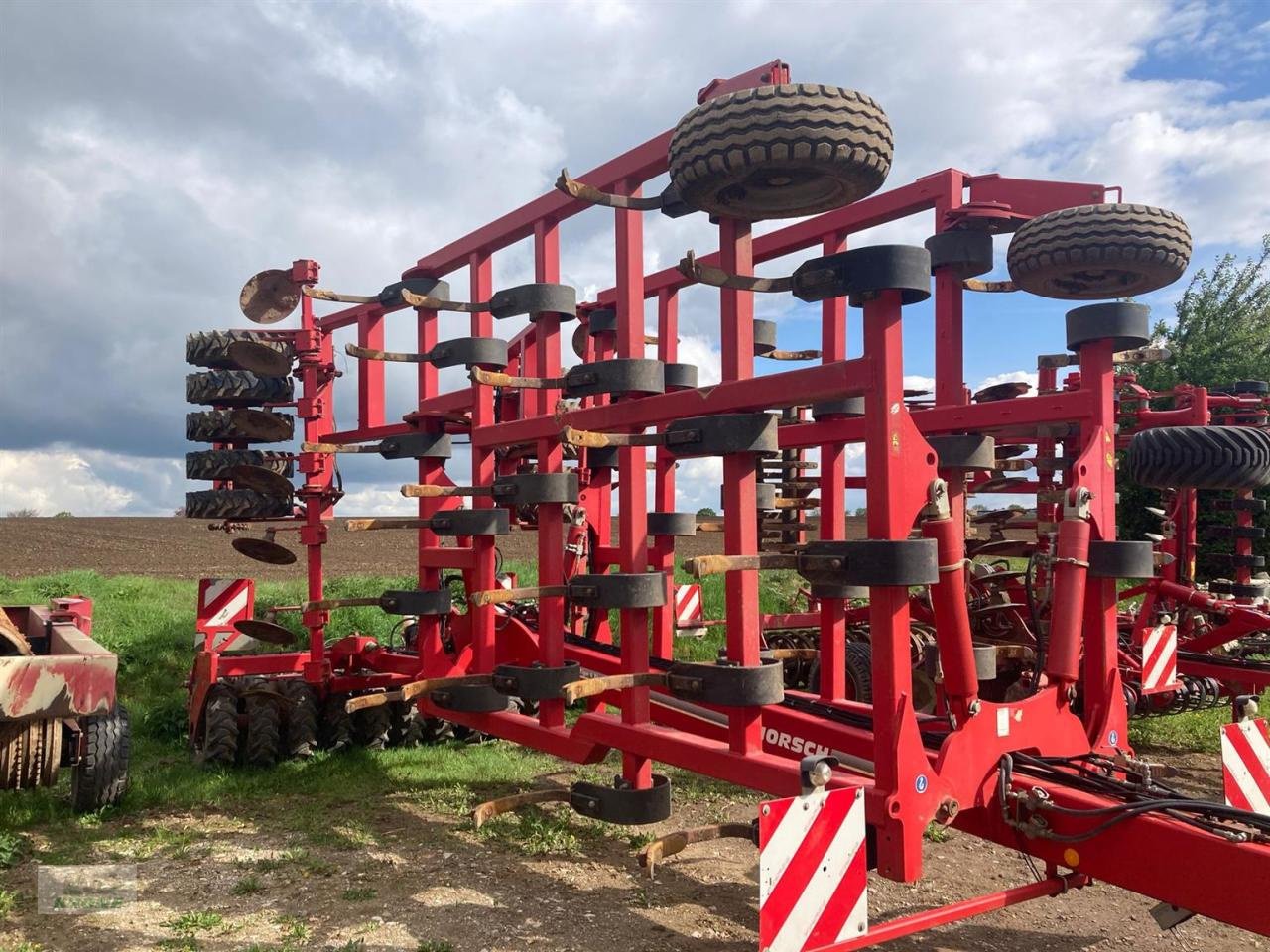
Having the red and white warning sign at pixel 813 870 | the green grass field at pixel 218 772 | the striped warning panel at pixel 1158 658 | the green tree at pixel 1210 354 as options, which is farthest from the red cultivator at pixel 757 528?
the green tree at pixel 1210 354

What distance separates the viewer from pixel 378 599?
6492 mm

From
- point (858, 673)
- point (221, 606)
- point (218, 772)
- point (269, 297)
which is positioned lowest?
point (218, 772)

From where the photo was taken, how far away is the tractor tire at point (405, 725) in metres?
7.49

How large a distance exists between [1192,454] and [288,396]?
629 centimetres

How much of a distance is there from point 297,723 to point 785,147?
523 centimetres

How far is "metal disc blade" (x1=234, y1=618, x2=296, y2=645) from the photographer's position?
7320 mm

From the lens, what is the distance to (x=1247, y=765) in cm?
399

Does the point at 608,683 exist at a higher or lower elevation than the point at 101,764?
higher

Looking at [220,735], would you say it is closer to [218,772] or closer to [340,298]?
[218,772]

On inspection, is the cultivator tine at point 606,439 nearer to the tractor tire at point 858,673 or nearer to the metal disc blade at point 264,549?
the tractor tire at point 858,673

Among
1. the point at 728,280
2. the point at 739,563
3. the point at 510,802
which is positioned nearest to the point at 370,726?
the point at 510,802

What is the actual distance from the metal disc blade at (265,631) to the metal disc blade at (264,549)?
0.45 metres

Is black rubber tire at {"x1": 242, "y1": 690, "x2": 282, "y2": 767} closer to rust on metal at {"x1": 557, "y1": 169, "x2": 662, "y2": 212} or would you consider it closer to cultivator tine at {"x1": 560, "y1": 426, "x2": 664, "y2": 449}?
cultivator tine at {"x1": 560, "y1": 426, "x2": 664, "y2": 449}

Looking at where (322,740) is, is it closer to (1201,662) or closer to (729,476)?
(729,476)
